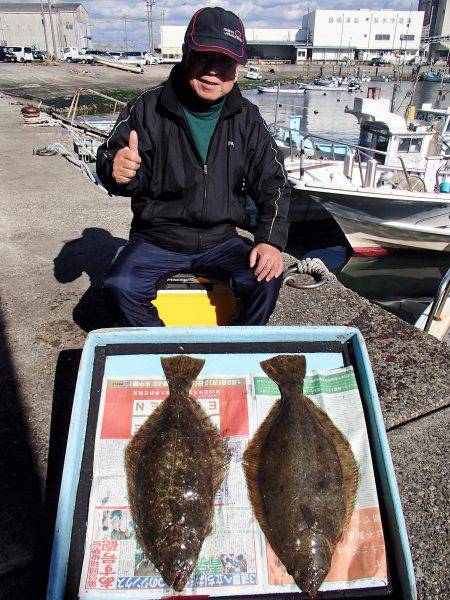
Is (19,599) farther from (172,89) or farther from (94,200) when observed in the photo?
(94,200)

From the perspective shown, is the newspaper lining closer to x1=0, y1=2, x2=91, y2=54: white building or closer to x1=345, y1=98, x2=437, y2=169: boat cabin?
x1=345, y1=98, x2=437, y2=169: boat cabin

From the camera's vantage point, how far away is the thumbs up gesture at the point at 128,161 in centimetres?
234

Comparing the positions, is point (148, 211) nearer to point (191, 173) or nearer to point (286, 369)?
point (191, 173)

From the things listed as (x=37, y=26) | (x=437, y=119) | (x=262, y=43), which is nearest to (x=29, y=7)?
(x=37, y=26)

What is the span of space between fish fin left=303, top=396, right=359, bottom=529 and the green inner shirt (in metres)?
1.58

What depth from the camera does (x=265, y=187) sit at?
9.26ft

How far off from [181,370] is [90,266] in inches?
108

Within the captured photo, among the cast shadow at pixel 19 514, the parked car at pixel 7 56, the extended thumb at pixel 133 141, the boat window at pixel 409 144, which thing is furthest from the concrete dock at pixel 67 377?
the parked car at pixel 7 56

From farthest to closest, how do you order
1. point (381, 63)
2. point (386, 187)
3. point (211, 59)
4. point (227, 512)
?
point (381, 63)
point (386, 187)
point (211, 59)
point (227, 512)

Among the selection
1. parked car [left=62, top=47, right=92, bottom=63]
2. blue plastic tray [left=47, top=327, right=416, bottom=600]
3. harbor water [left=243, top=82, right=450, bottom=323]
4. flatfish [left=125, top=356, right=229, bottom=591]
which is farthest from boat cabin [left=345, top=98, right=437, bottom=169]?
parked car [left=62, top=47, right=92, bottom=63]

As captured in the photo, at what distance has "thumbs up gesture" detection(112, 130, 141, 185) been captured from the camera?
7.66ft

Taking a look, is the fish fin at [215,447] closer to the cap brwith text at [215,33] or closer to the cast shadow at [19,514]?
the cast shadow at [19,514]

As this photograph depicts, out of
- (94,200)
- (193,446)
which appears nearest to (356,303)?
(193,446)

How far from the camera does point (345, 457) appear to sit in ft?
5.70
